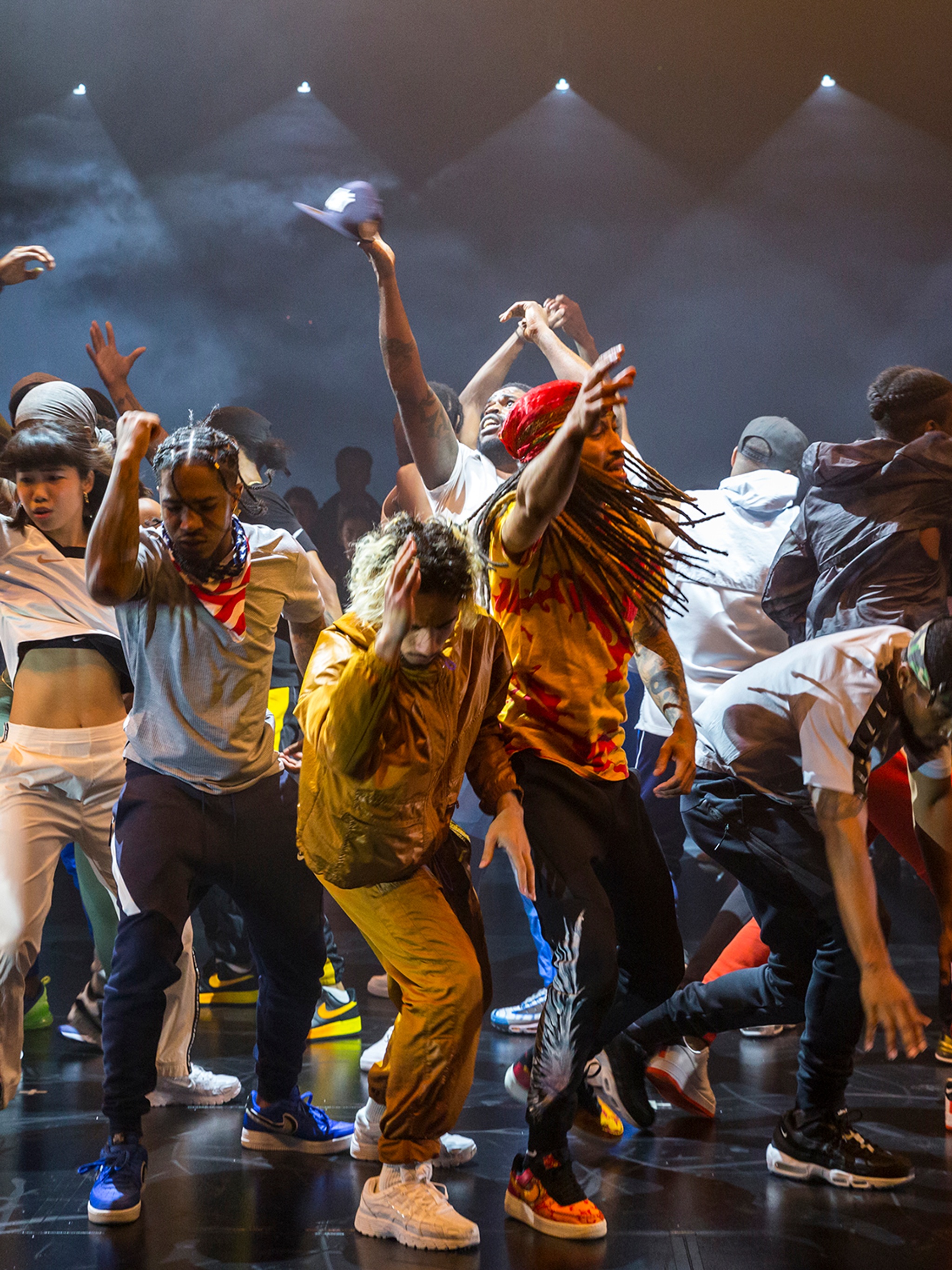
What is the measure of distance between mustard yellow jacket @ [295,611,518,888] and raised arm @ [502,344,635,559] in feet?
0.68

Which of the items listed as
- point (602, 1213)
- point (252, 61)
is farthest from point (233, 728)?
point (252, 61)

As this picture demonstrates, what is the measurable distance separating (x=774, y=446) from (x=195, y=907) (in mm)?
2964

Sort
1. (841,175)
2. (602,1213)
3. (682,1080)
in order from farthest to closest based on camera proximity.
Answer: (841,175)
(682,1080)
(602,1213)

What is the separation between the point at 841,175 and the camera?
4672mm

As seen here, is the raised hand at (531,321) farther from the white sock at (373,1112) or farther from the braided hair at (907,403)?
the white sock at (373,1112)

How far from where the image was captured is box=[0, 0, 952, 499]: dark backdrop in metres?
4.66

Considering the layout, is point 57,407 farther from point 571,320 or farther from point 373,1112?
point 571,320

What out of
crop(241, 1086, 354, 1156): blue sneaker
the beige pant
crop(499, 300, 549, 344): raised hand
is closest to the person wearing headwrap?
crop(241, 1086, 354, 1156): blue sneaker

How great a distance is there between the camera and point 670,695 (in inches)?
98.6

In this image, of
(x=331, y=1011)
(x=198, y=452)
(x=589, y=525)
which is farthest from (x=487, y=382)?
(x=331, y=1011)

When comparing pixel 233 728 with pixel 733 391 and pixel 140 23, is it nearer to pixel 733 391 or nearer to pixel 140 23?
pixel 733 391

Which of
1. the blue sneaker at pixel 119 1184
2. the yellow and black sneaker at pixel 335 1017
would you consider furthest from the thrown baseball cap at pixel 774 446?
the blue sneaker at pixel 119 1184

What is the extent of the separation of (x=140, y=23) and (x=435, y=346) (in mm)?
1969

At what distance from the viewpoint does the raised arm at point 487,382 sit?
4566 millimetres
